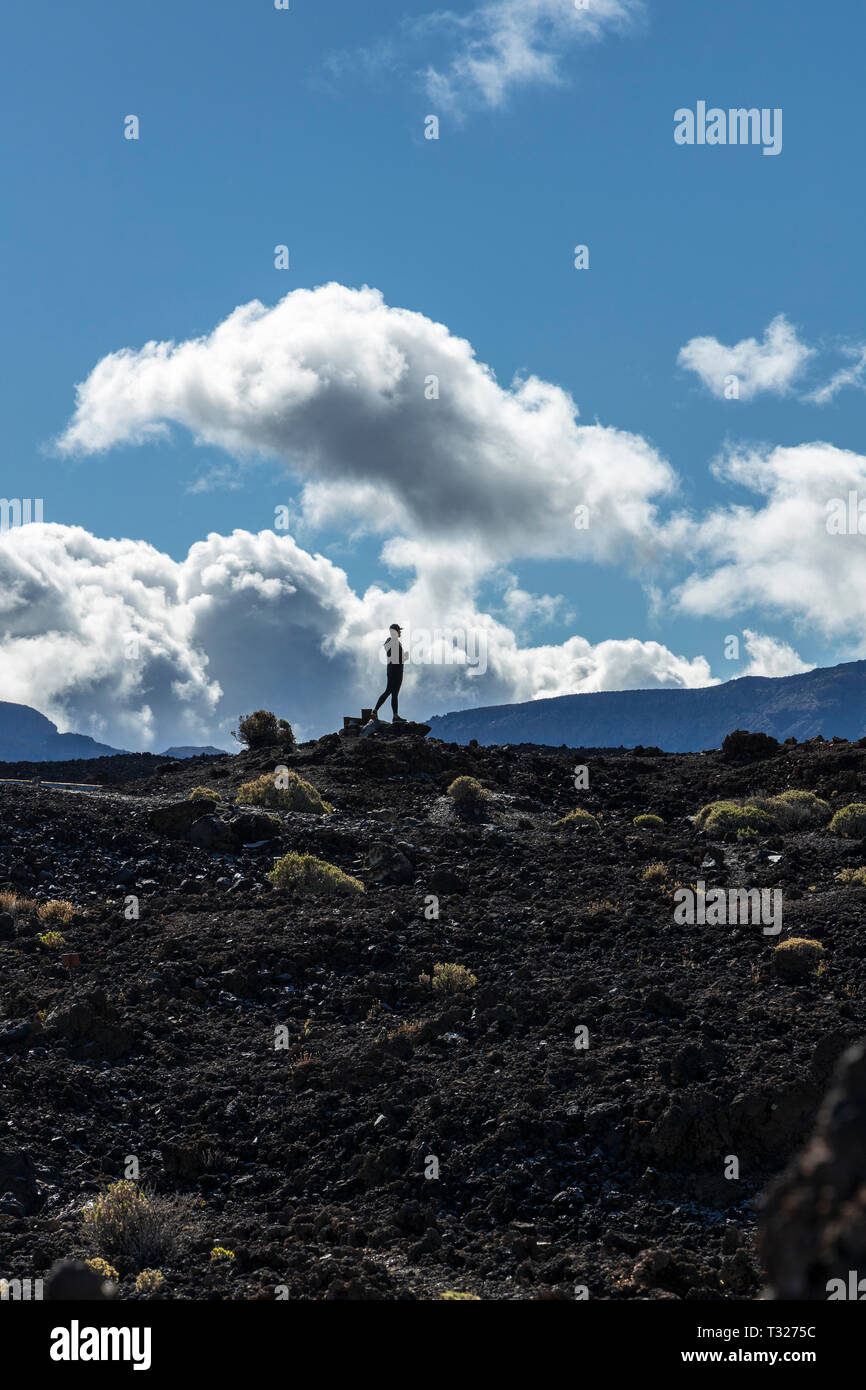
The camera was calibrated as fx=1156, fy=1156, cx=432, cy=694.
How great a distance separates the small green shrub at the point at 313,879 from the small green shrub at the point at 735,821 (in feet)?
22.6

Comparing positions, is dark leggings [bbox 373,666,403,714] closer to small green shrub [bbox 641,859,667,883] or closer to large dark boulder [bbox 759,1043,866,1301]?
small green shrub [bbox 641,859,667,883]

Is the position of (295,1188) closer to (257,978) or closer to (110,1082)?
(110,1082)

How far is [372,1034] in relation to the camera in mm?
12289

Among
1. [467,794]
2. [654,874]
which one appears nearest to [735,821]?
[654,874]

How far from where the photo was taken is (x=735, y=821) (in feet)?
68.1

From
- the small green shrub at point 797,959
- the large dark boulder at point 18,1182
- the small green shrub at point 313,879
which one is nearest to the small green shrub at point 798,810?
the small green shrub at point 797,959

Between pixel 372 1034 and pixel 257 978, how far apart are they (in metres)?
2.11

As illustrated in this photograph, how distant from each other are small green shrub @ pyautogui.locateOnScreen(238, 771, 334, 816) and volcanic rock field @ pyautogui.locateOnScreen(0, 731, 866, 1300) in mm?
1195

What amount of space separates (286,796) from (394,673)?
5395 millimetres

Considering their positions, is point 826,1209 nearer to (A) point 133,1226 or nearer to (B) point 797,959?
(A) point 133,1226

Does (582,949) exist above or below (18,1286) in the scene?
above

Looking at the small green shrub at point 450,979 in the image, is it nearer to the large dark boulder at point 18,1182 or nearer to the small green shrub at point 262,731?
the large dark boulder at point 18,1182

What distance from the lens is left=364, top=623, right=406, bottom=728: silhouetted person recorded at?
24.6 m

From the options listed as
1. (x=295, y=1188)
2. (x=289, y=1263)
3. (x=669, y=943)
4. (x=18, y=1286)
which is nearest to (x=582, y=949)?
(x=669, y=943)
